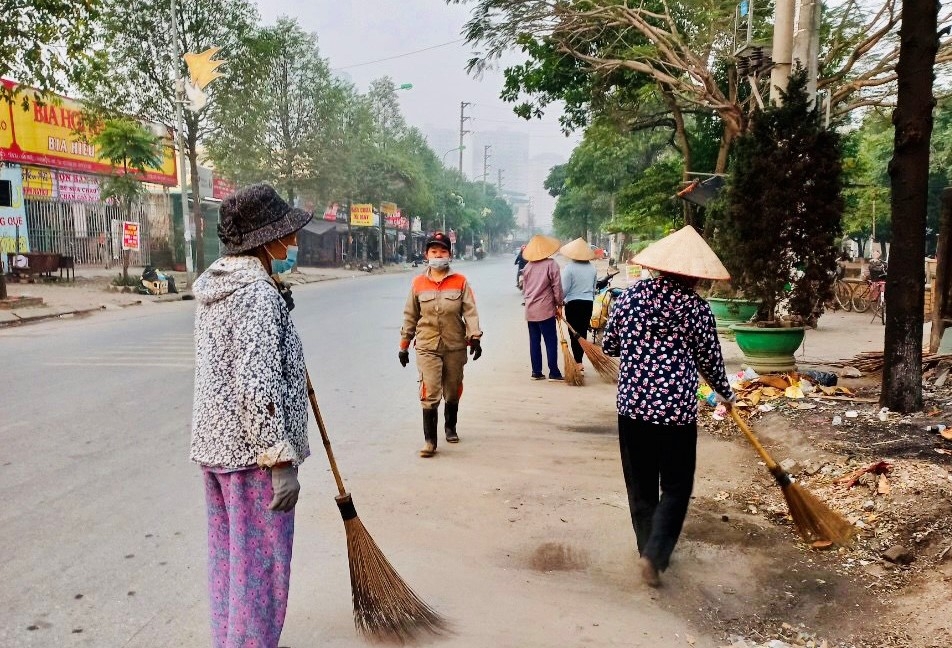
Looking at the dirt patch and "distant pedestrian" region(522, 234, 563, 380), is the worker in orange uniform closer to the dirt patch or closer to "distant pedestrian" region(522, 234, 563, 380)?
the dirt patch

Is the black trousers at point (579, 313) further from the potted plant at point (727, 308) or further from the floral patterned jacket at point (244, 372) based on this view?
the floral patterned jacket at point (244, 372)

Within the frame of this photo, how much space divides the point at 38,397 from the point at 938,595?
7.16m

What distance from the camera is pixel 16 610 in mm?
3066

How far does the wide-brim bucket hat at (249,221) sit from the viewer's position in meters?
2.42

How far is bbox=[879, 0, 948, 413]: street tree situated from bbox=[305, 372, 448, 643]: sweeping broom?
439cm

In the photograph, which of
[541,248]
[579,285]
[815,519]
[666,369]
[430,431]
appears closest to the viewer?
[666,369]

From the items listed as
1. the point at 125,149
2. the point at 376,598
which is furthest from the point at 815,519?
the point at 125,149

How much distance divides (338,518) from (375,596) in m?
1.29

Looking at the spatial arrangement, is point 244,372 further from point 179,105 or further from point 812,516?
point 179,105

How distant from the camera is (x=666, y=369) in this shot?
3.42m

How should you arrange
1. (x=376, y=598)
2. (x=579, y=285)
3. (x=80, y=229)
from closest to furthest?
(x=376, y=598), (x=579, y=285), (x=80, y=229)

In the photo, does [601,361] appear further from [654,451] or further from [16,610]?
[16,610]

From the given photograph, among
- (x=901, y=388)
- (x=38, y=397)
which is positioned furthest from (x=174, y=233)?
(x=901, y=388)

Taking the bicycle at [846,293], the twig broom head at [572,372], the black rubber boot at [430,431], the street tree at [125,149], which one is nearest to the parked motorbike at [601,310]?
the twig broom head at [572,372]
